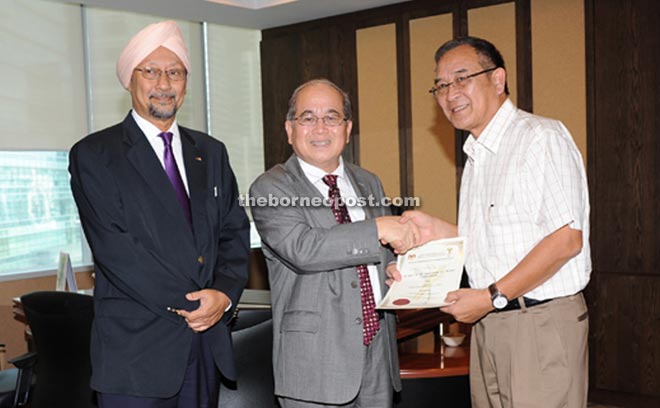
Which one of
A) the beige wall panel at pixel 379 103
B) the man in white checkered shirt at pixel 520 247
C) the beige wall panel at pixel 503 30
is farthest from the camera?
the beige wall panel at pixel 379 103

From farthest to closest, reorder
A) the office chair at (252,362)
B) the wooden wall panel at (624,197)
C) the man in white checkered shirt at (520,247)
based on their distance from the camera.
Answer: the wooden wall panel at (624,197), the office chair at (252,362), the man in white checkered shirt at (520,247)

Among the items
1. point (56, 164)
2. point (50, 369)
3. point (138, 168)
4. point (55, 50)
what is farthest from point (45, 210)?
point (138, 168)

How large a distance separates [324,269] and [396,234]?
25cm

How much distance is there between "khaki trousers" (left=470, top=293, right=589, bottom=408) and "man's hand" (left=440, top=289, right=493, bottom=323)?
Result: 7 centimetres

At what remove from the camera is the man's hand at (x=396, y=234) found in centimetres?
209

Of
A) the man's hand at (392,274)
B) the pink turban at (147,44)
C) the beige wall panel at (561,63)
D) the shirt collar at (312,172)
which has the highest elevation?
the beige wall panel at (561,63)

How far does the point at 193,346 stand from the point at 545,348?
1094mm

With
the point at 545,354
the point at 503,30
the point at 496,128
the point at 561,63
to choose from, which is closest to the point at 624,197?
the point at 561,63

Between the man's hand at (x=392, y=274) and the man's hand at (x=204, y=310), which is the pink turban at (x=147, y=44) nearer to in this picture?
the man's hand at (x=204, y=310)

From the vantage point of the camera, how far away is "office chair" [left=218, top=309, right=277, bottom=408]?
8.89 ft

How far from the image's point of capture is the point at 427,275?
7.00ft

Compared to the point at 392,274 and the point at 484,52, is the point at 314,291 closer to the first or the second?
the point at 392,274

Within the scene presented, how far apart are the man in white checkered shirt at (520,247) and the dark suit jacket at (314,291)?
28cm

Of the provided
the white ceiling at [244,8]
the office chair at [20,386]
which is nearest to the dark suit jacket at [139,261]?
the office chair at [20,386]
